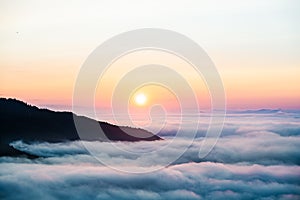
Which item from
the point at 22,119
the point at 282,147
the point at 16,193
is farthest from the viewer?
the point at 22,119

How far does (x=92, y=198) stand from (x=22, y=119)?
14.2 meters

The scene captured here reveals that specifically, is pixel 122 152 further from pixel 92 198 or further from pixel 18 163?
pixel 18 163

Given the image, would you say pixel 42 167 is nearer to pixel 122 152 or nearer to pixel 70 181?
pixel 70 181

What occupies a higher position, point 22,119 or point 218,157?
point 22,119

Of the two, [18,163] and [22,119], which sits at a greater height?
[22,119]

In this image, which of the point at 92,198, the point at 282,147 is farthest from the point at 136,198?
the point at 282,147

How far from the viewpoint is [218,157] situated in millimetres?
21562

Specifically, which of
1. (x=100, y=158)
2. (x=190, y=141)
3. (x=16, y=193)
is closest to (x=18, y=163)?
(x=100, y=158)

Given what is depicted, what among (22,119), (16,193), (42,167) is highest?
(22,119)

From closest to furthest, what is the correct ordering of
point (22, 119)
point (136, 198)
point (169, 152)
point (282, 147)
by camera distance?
point (282, 147) < point (136, 198) < point (169, 152) < point (22, 119)

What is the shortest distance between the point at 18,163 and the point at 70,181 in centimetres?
532

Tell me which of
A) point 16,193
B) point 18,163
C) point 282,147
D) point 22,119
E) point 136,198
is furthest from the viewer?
point 22,119

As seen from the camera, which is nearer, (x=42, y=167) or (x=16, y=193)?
(x=16, y=193)

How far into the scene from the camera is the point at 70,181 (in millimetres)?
20312
